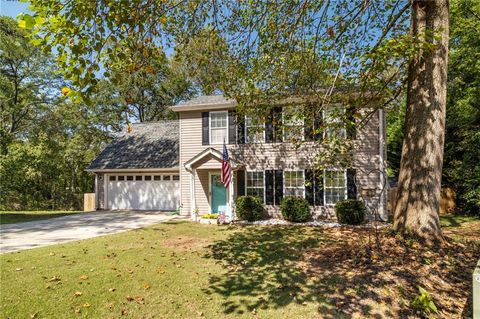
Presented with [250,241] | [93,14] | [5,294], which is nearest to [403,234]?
[250,241]

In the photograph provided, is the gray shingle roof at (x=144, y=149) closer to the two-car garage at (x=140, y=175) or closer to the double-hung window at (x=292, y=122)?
the two-car garage at (x=140, y=175)

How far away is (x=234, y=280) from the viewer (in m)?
5.11

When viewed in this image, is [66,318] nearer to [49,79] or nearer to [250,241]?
[250,241]

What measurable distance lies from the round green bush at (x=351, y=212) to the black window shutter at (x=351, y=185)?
1.16ft

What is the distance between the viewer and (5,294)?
4402 mm

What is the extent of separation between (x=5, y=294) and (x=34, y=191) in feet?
58.0

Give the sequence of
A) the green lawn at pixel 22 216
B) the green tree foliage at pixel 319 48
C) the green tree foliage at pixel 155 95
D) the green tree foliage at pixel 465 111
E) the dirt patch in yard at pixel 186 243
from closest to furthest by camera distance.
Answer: the green tree foliage at pixel 319 48
the dirt patch in yard at pixel 186 243
the green tree foliage at pixel 465 111
the green lawn at pixel 22 216
the green tree foliage at pixel 155 95

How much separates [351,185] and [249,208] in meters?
4.20

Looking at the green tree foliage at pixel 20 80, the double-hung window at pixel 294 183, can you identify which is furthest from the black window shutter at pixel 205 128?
the green tree foliage at pixel 20 80

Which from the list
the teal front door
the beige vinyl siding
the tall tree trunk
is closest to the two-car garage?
the beige vinyl siding

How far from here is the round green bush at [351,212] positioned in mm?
10430

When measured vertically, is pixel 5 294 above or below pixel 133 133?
below

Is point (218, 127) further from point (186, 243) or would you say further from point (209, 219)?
point (186, 243)

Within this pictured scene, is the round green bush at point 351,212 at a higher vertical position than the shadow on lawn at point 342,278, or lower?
higher
